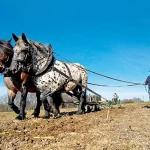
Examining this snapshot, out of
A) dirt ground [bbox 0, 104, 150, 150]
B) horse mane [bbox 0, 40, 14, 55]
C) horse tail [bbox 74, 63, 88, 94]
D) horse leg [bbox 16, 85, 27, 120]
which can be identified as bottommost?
dirt ground [bbox 0, 104, 150, 150]

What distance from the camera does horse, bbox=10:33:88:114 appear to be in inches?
367

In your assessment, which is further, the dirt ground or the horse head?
the horse head

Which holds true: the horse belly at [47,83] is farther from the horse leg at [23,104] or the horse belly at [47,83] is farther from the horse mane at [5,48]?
the horse mane at [5,48]

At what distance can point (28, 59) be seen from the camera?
378 inches

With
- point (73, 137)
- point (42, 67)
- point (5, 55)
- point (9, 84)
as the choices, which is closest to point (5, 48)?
point (5, 55)

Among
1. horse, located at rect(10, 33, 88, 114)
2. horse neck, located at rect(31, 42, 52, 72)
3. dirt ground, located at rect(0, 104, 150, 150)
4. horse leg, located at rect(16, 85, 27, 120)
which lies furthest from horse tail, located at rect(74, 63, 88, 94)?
dirt ground, located at rect(0, 104, 150, 150)

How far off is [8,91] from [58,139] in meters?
5.18

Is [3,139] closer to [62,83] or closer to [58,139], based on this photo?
[58,139]

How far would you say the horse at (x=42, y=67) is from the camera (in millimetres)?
9312

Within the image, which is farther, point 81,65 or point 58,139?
point 81,65

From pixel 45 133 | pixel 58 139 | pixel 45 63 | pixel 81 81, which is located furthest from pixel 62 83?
pixel 58 139

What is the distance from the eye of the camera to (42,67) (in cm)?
977

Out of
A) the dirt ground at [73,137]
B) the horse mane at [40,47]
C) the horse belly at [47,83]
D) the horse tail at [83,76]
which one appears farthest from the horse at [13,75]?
the horse tail at [83,76]

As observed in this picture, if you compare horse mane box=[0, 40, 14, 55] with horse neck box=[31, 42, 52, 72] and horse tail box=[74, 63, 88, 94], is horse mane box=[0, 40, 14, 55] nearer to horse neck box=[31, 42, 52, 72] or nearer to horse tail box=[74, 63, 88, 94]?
horse neck box=[31, 42, 52, 72]
